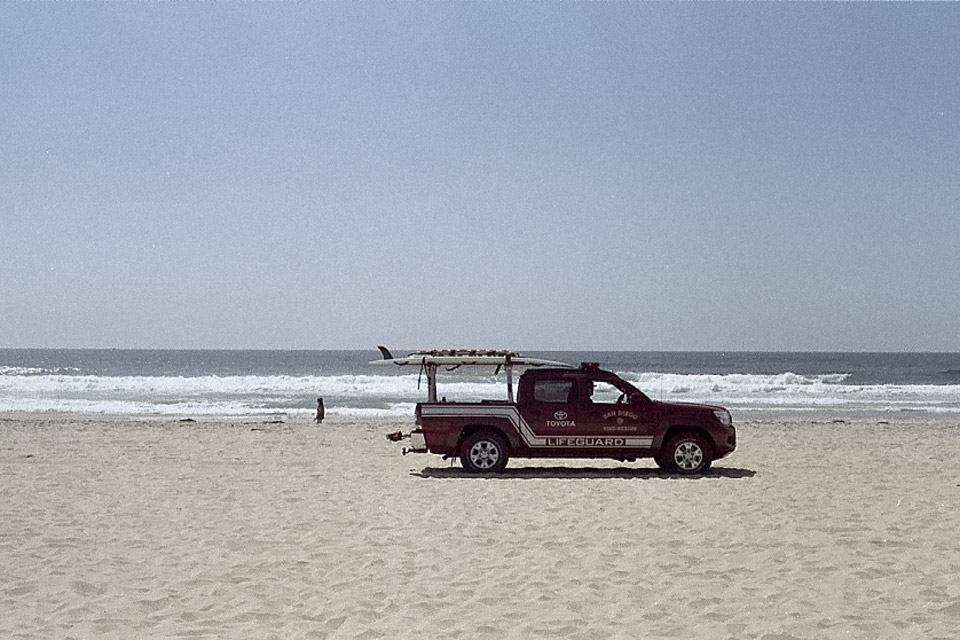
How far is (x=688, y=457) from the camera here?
13.6 metres

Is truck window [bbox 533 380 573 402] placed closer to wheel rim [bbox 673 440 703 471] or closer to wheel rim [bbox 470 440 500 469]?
wheel rim [bbox 470 440 500 469]

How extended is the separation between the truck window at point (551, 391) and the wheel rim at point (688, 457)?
1.90m

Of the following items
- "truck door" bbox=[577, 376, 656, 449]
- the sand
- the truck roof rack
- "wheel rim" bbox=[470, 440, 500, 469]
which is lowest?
the sand

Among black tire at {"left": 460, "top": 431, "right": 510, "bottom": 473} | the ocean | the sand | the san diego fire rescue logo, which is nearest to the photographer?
the sand

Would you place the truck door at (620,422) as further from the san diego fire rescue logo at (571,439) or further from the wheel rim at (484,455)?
the wheel rim at (484,455)

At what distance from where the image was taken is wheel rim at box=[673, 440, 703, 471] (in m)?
13.6

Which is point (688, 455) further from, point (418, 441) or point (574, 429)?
point (418, 441)

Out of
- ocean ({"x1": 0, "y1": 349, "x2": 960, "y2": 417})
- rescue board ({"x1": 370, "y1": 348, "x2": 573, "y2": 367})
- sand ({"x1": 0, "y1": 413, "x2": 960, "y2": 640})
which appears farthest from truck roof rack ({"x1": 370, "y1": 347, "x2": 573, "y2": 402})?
ocean ({"x1": 0, "y1": 349, "x2": 960, "y2": 417})

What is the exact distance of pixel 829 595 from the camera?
652 cm

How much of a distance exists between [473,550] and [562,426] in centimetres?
567

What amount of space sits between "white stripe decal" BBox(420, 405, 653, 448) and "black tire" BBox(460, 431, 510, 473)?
325 millimetres

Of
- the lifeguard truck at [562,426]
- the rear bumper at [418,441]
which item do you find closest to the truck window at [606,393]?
the lifeguard truck at [562,426]

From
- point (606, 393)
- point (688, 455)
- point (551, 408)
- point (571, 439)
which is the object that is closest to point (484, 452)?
point (551, 408)

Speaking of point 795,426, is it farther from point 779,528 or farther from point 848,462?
point 779,528
